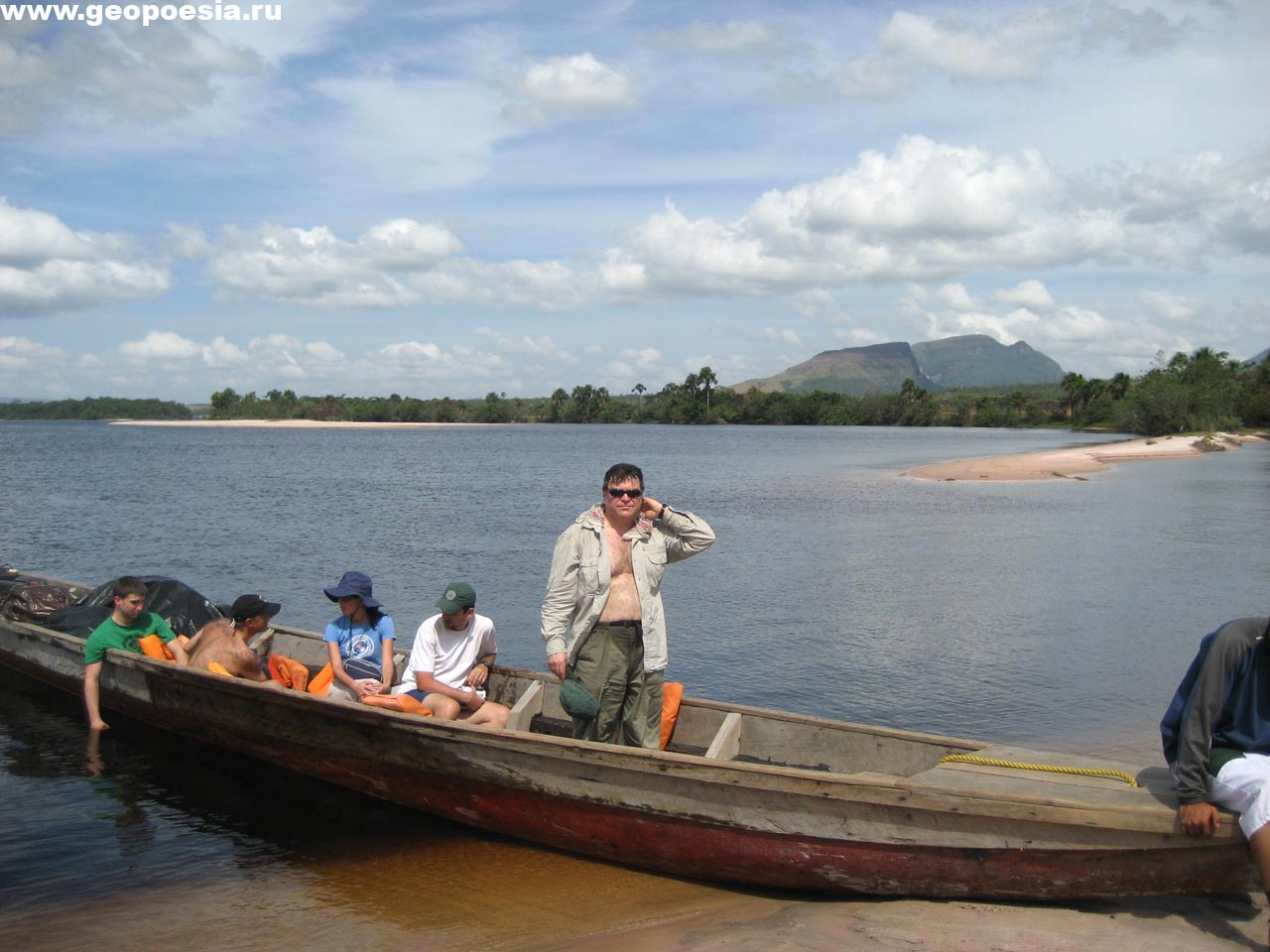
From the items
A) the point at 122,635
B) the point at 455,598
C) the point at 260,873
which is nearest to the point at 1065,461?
the point at 455,598

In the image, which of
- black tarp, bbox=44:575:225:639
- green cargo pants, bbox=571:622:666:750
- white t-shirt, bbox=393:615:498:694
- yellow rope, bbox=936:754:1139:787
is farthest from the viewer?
black tarp, bbox=44:575:225:639

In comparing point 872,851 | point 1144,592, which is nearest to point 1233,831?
point 872,851

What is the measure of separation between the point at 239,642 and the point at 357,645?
136cm

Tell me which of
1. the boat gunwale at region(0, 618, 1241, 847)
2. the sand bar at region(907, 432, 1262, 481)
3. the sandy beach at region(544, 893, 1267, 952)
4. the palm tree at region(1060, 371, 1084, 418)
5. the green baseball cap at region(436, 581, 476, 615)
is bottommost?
the sandy beach at region(544, 893, 1267, 952)

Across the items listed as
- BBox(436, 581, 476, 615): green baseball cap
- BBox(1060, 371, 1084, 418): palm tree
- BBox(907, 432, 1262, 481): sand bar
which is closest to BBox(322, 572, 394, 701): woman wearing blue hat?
BBox(436, 581, 476, 615): green baseball cap

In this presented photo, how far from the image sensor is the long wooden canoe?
5.14 meters

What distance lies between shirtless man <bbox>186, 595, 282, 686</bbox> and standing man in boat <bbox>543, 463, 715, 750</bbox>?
3378mm

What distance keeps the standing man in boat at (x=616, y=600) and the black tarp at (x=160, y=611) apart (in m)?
5.99

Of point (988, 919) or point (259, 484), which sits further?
point (259, 484)

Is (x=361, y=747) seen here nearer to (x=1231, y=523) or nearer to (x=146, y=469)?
(x=1231, y=523)

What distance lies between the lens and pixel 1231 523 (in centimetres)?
2545

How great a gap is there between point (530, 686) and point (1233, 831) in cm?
489

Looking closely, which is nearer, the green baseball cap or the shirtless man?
the green baseball cap

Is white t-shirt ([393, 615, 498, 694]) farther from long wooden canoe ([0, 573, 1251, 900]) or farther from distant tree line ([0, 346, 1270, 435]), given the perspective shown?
distant tree line ([0, 346, 1270, 435])
